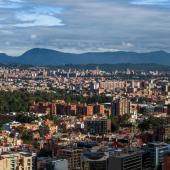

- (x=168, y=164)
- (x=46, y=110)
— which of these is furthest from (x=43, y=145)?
(x=46, y=110)

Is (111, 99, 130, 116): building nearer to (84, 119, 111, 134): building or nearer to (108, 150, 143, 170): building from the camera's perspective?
(84, 119, 111, 134): building

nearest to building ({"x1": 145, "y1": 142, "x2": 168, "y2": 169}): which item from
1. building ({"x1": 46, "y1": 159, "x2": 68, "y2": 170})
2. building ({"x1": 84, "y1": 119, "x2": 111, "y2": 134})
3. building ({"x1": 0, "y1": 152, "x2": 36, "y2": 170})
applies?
building ({"x1": 46, "y1": 159, "x2": 68, "y2": 170})

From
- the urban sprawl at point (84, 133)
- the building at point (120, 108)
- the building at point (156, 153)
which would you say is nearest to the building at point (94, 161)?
the urban sprawl at point (84, 133)

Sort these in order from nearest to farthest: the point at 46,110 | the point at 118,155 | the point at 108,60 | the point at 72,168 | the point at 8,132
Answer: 1. the point at 118,155
2. the point at 72,168
3. the point at 8,132
4. the point at 46,110
5. the point at 108,60

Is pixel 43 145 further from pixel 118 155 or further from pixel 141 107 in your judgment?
pixel 141 107

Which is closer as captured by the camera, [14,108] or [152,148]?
[152,148]
